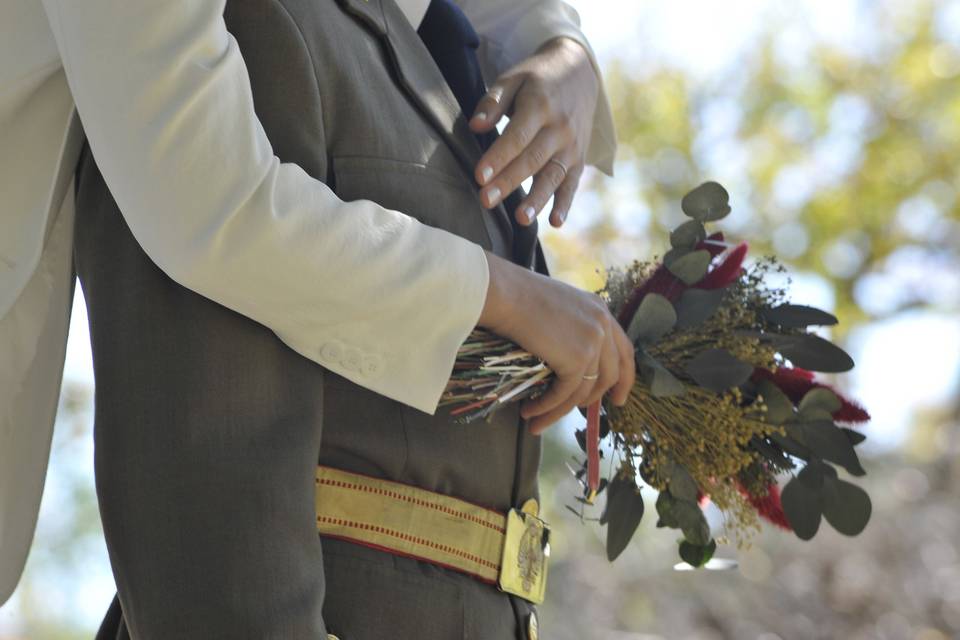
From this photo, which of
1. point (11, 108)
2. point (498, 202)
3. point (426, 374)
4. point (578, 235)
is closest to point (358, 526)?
point (426, 374)

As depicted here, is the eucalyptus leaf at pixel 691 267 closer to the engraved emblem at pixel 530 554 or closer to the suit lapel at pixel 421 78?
the suit lapel at pixel 421 78

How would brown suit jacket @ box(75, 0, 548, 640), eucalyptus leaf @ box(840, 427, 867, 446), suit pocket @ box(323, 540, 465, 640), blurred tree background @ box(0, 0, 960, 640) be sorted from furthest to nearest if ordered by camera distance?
blurred tree background @ box(0, 0, 960, 640) → eucalyptus leaf @ box(840, 427, 867, 446) → suit pocket @ box(323, 540, 465, 640) → brown suit jacket @ box(75, 0, 548, 640)

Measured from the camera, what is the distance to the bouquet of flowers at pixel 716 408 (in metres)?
1.54

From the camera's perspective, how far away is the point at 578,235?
33.0ft

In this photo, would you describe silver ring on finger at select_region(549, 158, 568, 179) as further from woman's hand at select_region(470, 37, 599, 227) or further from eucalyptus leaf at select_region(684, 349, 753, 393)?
eucalyptus leaf at select_region(684, 349, 753, 393)

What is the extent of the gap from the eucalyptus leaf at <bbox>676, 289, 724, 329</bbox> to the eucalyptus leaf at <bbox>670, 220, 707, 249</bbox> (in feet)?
0.33

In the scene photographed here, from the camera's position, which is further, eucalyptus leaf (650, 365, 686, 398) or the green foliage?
the green foliage

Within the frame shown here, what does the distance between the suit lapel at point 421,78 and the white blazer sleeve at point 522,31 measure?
415 mm

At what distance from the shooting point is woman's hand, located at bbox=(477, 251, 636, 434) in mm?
1271

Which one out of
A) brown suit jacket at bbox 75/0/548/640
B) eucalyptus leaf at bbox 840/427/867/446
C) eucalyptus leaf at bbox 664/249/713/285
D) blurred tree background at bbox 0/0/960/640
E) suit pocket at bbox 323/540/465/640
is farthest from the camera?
blurred tree background at bbox 0/0/960/640

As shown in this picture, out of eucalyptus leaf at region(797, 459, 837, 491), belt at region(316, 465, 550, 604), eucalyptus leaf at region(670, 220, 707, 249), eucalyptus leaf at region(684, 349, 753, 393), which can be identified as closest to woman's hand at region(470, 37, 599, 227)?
eucalyptus leaf at region(670, 220, 707, 249)

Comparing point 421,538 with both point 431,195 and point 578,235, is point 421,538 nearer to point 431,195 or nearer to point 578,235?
point 431,195

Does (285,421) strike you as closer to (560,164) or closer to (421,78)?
(421,78)

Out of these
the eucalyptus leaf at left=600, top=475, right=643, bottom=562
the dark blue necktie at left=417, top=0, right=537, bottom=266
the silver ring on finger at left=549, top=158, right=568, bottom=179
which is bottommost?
the eucalyptus leaf at left=600, top=475, right=643, bottom=562
